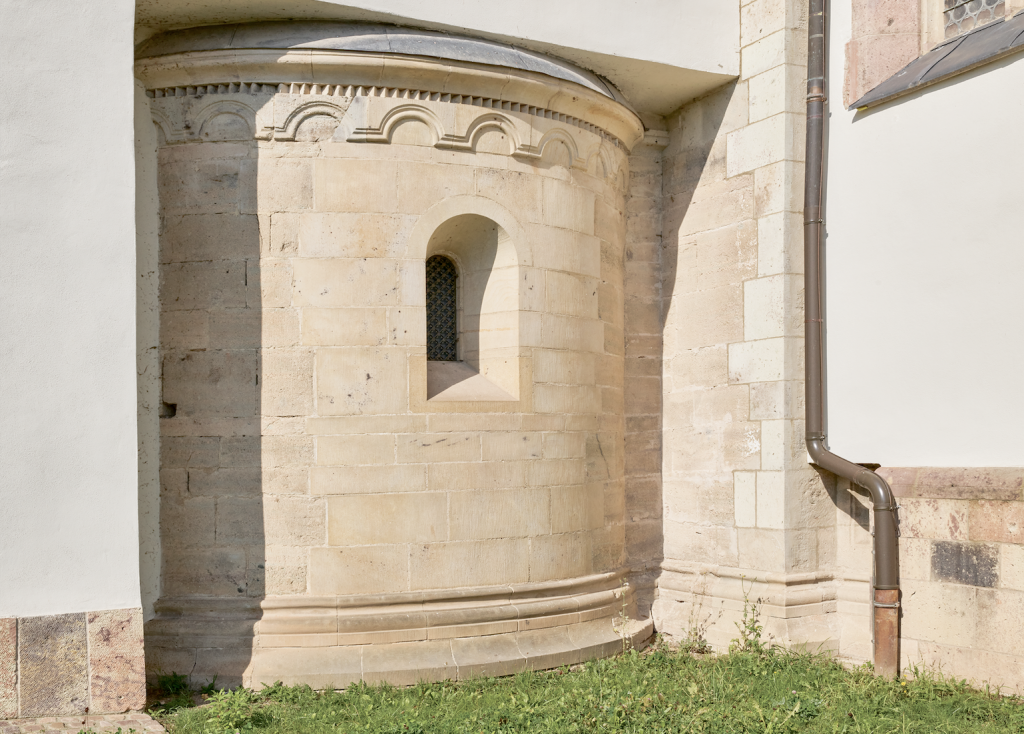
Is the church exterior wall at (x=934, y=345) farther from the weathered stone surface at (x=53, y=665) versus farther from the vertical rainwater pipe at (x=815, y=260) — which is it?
the weathered stone surface at (x=53, y=665)

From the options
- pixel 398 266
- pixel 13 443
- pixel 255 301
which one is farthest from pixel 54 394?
pixel 398 266

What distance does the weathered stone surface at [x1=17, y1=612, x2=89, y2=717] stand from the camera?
5613 millimetres

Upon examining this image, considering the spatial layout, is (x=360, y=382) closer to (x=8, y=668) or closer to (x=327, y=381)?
(x=327, y=381)

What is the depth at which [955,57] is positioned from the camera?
6.91 m

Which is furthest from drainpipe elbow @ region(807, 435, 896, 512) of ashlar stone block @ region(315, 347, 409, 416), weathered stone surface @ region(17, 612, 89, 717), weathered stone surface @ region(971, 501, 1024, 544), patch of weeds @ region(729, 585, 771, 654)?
weathered stone surface @ region(17, 612, 89, 717)

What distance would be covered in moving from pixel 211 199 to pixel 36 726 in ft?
11.4

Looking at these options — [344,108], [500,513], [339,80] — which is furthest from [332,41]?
[500,513]

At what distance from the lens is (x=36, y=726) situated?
554 centimetres

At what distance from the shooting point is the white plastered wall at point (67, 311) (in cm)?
566

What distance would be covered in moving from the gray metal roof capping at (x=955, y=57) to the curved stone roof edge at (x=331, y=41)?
8.22 feet

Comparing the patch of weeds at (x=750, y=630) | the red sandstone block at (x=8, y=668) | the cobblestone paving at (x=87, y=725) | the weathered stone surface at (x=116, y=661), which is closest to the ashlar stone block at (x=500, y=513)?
the patch of weeds at (x=750, y=630)

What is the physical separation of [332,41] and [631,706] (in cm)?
469

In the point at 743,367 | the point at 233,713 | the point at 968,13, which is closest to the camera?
the point at 233,713

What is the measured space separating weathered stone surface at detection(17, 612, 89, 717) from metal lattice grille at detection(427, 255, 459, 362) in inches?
123
